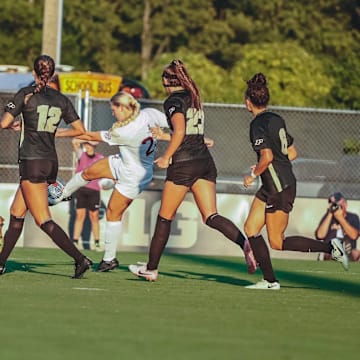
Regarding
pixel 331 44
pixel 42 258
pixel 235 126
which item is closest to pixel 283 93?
pixel 331 44

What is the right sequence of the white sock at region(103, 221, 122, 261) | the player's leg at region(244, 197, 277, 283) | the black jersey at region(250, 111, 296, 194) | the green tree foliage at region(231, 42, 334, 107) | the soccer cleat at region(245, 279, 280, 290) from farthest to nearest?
the green tree foliage at region(231, 42, 334, 107), the white sock at region(103, 221, 122, 261), the soccer cleat at region(245, 279, 280, 290), the player's leg at region(244, 197, 277, 283), the black jersey at region(250, 111, 296, 194)

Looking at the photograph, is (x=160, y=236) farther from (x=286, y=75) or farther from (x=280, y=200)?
(x=286, y=75)

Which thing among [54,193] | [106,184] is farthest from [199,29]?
[54,193]

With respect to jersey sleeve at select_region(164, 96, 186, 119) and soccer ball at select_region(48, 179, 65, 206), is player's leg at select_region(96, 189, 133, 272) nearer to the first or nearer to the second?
soccer ball at select_region(48, 179, 65, 206)

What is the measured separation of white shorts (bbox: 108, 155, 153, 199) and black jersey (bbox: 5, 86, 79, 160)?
43.3 inches

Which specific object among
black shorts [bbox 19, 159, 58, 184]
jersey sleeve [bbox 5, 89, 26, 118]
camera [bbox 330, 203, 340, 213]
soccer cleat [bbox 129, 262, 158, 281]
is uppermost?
jersey sleeve [bbox 5, 89, 26, 118]

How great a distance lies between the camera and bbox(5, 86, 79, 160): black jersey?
12.7 meters

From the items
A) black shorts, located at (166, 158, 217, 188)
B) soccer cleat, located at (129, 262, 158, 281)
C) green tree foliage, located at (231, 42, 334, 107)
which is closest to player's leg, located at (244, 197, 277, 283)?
black shorts, located at (166, 158, 217, 188)

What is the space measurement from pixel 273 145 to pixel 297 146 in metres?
8.73

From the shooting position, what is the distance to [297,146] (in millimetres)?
21141

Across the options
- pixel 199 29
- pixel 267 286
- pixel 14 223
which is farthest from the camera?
pixel 199 29

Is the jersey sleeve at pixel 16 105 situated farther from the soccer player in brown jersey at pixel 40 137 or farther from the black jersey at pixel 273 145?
the black jersey at pixel 273 145

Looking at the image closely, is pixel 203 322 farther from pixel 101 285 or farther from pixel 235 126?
pixel 235 126

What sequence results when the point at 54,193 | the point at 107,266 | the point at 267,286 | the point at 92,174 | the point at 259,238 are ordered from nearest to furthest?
1. the point at 259,238
2. the point at 267,286
3. the point at 54,193
4. the point at 92,174
5. the point at 107,266
